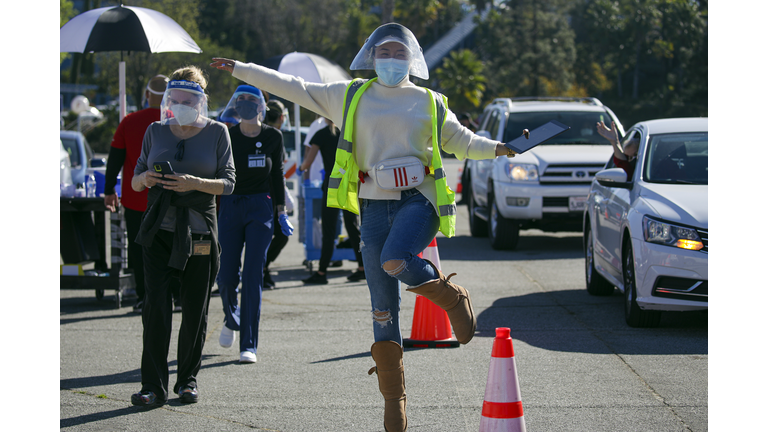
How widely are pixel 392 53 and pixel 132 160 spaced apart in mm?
3590

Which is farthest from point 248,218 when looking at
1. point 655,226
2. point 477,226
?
point 477,226

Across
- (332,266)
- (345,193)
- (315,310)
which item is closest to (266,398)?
(345,193)

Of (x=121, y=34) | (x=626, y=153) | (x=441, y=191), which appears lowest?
(x=441, y=191)

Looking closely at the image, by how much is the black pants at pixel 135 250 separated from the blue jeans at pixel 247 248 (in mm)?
1333

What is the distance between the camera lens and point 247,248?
19.7ft

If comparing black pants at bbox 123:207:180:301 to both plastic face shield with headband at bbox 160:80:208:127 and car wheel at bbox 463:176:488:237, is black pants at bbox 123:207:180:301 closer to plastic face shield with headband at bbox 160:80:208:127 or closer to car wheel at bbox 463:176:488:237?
plastic face shield with headband at bbox 160:80:208:127

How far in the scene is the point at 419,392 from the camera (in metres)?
5.17

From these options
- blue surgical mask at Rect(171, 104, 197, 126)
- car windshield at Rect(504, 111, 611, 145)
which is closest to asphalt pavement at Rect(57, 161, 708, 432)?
blue surgical mask at Rect(171, 104, 197, 126)

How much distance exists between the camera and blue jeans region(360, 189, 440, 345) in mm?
4062

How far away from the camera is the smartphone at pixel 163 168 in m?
4.69

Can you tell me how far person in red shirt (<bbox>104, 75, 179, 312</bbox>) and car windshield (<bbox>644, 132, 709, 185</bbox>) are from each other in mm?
4248

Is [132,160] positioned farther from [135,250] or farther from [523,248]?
[523,248]

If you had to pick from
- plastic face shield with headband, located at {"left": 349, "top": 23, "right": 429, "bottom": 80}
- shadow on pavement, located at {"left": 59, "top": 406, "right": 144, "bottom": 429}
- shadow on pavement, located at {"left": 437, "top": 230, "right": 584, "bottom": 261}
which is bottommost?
shadow on pavement, located at {"left": 59, "top": 406, "right": 144, "bottom": 429}

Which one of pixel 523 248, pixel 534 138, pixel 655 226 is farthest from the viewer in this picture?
pixel 523 248
